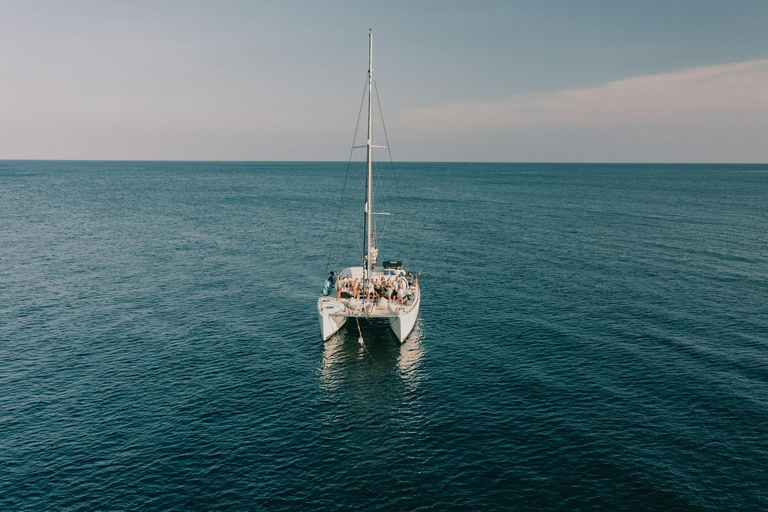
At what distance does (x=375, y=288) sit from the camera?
4931 cm

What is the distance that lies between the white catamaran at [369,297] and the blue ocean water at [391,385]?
2.40 meters

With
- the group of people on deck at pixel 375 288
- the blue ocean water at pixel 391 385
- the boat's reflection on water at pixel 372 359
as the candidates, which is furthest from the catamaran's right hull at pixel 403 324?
the group of people on deck at pixel 375 288

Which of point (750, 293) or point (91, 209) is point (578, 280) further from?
point (91, 209)

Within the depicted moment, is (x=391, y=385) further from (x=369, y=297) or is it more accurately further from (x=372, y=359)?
(x=369, y=297)

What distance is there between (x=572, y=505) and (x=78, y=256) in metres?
81.9

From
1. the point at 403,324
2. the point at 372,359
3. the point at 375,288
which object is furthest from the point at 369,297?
the point at 372,359

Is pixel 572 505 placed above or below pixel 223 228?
below

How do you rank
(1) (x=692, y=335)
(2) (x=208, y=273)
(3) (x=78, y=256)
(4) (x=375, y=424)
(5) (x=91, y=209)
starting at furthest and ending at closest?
(5) (x=91, y=209) < (3) (x=78, y=256) < (2) (x=208, y=273) < (1) (x=692, y=335) < (4) (x=375, y=424)

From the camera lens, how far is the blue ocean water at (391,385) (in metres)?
26.5

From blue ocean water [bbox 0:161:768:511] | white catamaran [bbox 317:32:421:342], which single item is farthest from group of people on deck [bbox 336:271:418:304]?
blue ocean water [bbox 0:161:768:511]

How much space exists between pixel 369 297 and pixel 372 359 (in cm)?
722

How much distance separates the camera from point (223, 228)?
108 m

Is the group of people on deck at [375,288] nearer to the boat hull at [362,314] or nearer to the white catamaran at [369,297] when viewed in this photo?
the white catamaran at [369,297]

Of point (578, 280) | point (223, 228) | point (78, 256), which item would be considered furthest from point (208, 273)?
point (578, 280)
